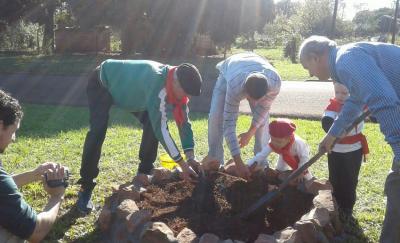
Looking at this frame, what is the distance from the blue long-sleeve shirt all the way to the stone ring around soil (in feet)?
3.09

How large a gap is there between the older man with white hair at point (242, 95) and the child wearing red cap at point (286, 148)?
0.80 feet

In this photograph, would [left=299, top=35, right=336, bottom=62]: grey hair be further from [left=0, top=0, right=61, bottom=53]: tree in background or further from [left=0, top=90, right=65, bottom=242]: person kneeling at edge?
[left=0, top=0, right=61, bottom=53]: tree in background

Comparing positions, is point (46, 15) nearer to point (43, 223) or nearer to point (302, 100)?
point (302, 100)

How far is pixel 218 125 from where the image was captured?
494cm

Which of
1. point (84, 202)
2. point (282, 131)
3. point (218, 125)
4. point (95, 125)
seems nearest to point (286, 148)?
point (282, 131)

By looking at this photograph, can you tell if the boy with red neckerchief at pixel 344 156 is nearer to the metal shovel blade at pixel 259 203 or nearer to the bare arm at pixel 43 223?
the metal shovel blade at pixel 259 203

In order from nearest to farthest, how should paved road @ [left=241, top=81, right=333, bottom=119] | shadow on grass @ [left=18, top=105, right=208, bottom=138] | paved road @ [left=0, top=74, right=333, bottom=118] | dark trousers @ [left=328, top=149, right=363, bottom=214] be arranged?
1. dark trousers @ [left=328, top=149, right=363, bottom=214]
2. shadow on grass @ [left=18, top=105, right=208, bottom=138]
3. paved road @ [left=241, top=81, right=333, bottom=119]
4. paved road @ [left=0, top=74, right=333, bottom=118]

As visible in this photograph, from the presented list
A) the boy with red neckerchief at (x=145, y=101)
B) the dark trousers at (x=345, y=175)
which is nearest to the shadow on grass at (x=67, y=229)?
the boy with red neckerchief at (x=145, y=101)

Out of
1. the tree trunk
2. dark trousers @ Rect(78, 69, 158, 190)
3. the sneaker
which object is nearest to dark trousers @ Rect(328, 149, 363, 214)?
dark trousers @ Rect(78, 69, 158, 190)

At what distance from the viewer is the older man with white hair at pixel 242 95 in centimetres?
376

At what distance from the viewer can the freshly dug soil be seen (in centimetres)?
345

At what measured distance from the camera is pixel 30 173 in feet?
9.48

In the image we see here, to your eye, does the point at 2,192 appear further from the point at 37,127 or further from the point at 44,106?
the point at 44,106

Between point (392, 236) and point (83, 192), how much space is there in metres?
2.72
